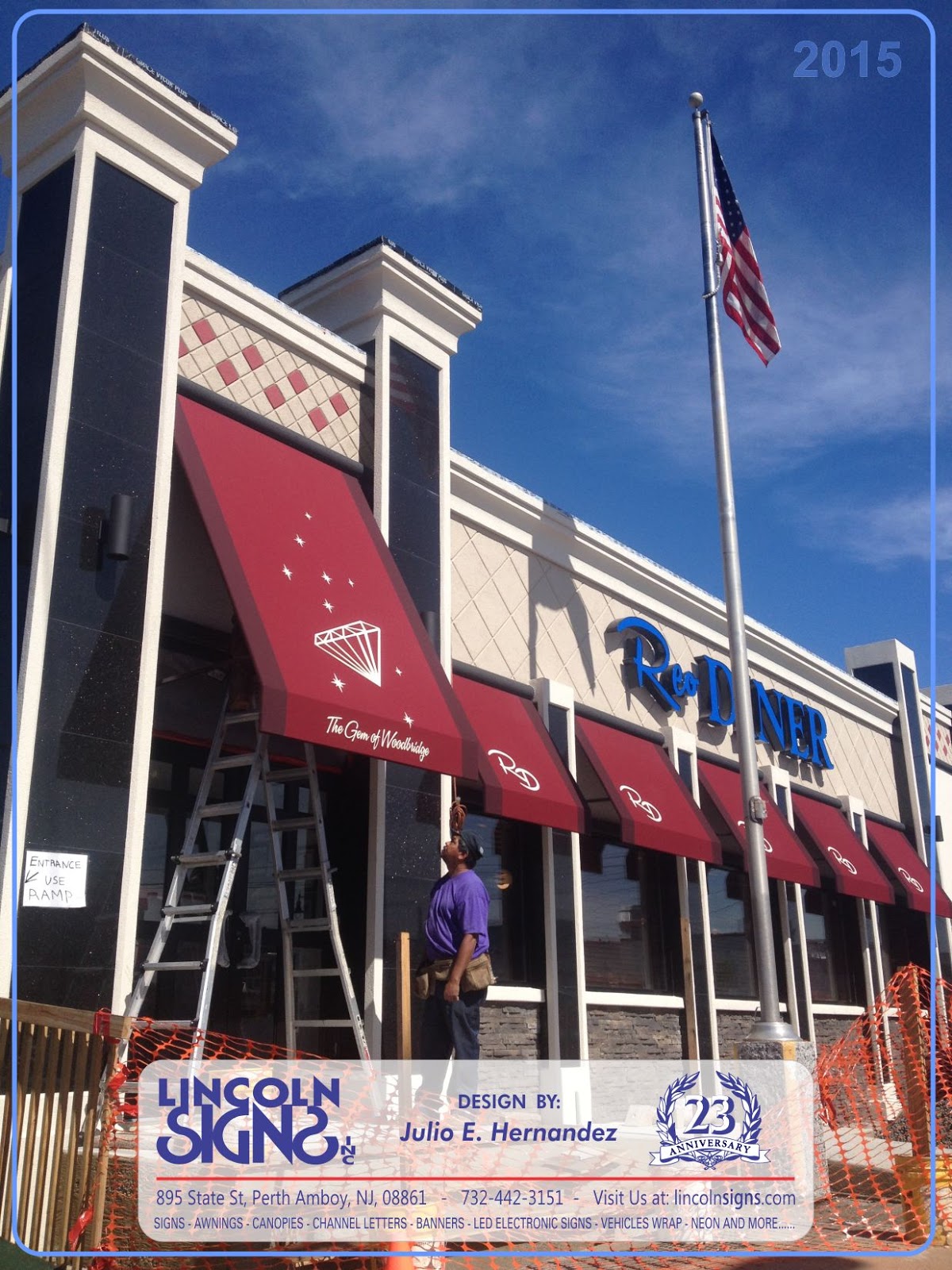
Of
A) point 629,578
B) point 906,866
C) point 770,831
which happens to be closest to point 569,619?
point 629,578

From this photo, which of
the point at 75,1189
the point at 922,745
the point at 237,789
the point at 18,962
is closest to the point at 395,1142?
the point at 75,1189

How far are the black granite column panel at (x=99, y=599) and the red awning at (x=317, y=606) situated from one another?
51 centimetres

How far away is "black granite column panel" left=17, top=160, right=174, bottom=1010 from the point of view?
20.4ft

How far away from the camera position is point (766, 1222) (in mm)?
6223

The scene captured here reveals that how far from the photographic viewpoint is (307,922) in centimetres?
779

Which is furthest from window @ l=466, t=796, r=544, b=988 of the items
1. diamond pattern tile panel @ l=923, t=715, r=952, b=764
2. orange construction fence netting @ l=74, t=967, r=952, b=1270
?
diamond pattern tile panel @ l=923, t=715, r=952, b=764

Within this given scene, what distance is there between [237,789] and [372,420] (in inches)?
133

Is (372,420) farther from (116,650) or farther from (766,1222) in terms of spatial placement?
(766,1222)

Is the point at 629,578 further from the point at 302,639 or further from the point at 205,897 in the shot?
the point at 205,897

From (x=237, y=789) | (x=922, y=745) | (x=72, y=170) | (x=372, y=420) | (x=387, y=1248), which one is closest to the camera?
(x=387, y=1248)

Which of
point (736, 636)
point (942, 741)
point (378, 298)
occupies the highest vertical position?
point (378, 298)

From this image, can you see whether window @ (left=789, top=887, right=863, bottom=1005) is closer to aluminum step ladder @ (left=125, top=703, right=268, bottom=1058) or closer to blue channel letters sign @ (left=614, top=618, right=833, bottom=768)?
blue channel letters sign @ (left=614, top=618, right=833, bottom=768)

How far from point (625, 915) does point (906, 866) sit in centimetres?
775

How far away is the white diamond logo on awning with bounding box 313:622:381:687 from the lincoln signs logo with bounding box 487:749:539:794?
2.04 m
